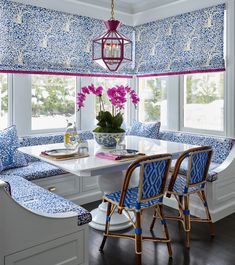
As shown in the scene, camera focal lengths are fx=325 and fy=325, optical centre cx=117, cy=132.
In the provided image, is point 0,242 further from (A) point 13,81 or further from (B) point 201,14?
(B) point 201,14

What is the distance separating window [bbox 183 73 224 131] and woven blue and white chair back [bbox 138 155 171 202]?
183cm

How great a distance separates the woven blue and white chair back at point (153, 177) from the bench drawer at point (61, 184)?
4.68 feet

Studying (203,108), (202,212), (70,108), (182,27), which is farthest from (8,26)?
(202,212)

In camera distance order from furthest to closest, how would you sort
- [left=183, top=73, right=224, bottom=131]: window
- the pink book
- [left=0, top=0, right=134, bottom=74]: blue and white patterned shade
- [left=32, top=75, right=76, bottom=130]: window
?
[left=32, top=75, right=76, bottom=130]: window < [left=183, top=73, right=224, bottom=131]: window < [left=0, top=0, right=134, bottom=74]: blue and white patterned shade < the pink book

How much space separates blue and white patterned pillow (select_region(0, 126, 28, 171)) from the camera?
3377 mm

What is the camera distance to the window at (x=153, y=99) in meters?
4.73

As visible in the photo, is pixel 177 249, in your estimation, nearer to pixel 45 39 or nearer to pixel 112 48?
pixel 112 48

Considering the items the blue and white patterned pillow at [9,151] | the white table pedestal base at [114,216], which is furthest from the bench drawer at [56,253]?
the blue and white patterned pillow at [9,151]

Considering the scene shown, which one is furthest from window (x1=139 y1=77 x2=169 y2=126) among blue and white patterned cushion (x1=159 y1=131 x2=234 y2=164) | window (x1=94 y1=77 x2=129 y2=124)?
blue and white patterned cushion (x1=159 y1=131 x2=234 y2=164)

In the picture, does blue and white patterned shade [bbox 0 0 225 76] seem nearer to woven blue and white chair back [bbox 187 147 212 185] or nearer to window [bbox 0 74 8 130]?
window [bbox 0 74 8 130]

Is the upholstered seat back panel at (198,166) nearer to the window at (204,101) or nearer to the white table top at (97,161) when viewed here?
the white table top at (97,161)

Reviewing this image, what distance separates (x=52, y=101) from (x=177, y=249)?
2545 mm

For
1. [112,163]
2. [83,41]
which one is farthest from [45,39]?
[112,163]

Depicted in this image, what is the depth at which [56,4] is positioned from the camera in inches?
163
